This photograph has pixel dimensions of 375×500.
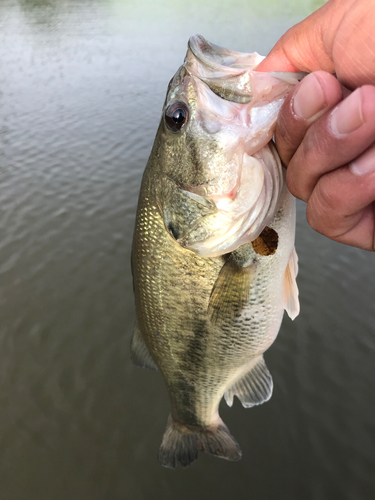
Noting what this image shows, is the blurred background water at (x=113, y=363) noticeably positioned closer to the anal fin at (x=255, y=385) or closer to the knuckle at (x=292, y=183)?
the anal fin at (x=255, y=385)

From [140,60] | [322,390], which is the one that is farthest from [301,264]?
[140,60]

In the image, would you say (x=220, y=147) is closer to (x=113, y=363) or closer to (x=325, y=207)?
(x=325, y=207)

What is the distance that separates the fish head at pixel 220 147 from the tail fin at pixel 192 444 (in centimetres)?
143

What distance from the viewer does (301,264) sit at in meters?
4.33

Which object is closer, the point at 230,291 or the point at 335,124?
the point at 335,124

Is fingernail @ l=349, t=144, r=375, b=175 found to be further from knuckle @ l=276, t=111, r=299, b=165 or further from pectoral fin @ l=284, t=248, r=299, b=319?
pectoral fin @ l=284, t=248, r=299, b=319

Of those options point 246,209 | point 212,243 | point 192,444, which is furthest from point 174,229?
point 192,444

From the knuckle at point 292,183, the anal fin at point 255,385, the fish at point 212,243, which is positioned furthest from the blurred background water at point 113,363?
the knuckle at point 292,183

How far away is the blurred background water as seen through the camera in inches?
108

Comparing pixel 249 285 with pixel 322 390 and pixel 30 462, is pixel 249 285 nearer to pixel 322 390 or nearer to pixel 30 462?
pixel 322 390

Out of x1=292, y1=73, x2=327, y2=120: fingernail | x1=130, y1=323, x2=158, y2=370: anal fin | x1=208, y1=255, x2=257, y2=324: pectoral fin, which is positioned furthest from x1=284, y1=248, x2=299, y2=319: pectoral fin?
x1=130, y1=323, x2=158, y2=370: anal fin

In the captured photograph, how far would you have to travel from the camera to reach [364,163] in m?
0.99

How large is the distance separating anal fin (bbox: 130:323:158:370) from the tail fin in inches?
20.6

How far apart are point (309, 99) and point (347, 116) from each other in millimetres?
126
